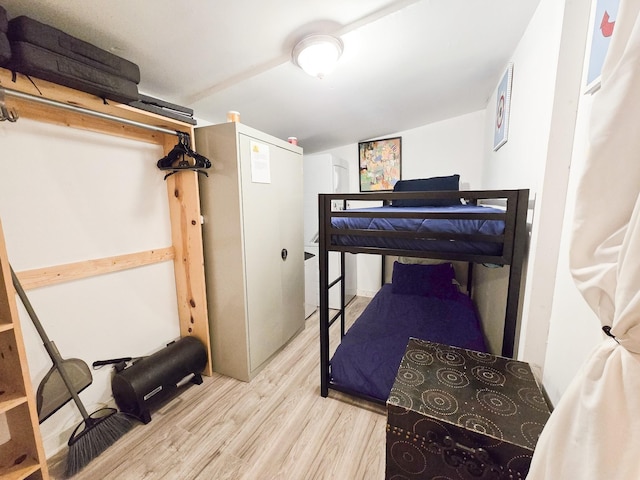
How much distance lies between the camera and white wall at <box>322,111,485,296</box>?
288cm

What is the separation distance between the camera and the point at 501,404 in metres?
0.93

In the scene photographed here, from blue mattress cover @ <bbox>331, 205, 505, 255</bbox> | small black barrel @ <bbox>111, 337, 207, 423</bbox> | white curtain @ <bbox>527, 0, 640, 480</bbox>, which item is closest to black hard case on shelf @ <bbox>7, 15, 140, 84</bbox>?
blue mattress cover @ <bbox>331, 205, 505, 255</bbox>

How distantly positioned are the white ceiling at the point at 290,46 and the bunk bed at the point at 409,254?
34.5 inches

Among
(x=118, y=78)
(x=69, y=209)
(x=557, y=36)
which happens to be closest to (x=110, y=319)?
(x=69, y=209)

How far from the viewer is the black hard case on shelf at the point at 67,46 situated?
0.96m

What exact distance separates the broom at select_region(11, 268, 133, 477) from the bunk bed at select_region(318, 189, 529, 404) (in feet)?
4.07

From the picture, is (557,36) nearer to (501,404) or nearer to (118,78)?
(501,404)

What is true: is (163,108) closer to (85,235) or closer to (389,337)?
(85,235)

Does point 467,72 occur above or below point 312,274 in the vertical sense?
above

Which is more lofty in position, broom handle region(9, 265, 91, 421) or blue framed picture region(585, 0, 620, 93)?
blue framed picture region(585, 0, 620, 93)

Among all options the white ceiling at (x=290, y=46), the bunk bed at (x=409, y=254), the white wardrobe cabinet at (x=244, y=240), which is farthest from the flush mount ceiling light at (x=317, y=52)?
the bunk bed at (x=409, y=254)

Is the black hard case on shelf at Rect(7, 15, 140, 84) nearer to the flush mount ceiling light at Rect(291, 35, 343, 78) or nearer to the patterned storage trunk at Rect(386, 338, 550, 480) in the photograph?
the flush mount ceiling light at Rect(291, 35, 343, 78)

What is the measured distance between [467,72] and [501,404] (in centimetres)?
215

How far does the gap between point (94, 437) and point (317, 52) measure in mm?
2428
